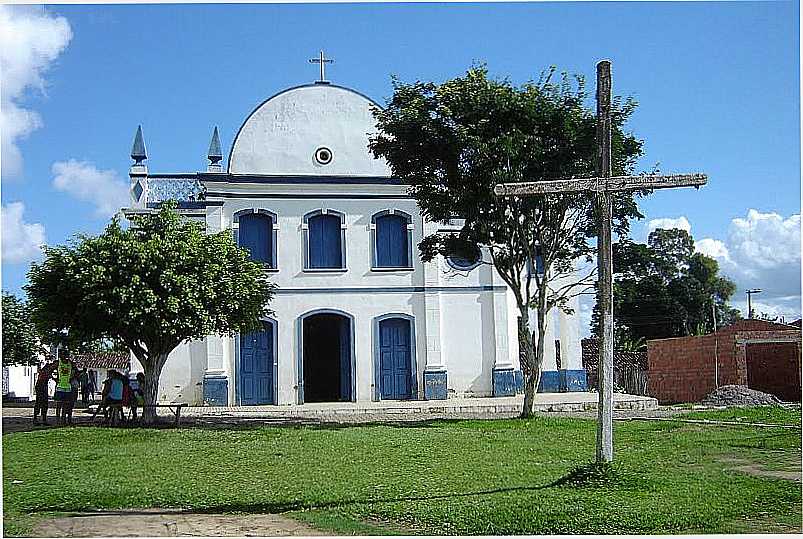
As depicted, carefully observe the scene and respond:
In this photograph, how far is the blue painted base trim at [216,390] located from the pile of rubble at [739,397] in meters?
10.5

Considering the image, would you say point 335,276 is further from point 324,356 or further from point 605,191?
point 605,191

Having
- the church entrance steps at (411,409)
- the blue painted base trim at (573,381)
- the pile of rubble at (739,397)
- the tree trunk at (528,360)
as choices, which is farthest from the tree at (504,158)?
the blue painted base trim at (573,381)

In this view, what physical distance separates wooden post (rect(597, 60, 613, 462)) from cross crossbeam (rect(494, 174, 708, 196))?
0.26 ft

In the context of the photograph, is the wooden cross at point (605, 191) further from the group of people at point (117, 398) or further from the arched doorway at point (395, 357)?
the arched doorway at point (395, 357)

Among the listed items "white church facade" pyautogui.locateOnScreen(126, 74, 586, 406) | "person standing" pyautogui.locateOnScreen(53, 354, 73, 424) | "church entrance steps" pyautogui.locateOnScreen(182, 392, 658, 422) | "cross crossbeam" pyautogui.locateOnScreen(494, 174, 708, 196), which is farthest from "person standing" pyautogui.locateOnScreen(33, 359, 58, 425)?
"cross crossbeam" pyautogui.locateOnScreen(494, 174, 708, 196)

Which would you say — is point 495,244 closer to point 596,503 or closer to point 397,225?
point 397,225

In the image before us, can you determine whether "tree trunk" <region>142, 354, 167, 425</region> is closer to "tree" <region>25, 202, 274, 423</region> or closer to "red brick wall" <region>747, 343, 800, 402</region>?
"tree" <region>25, 202, 274, 423</region>

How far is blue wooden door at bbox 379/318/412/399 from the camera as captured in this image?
2270 centimetres

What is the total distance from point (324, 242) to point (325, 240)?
0.05 m

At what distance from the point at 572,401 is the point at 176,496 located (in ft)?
42.9

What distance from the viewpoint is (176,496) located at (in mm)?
9070

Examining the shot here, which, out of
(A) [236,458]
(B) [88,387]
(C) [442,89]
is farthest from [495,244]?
(B) [88,387]

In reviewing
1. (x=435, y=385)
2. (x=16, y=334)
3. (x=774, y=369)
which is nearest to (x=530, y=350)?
(x=435, y=385)

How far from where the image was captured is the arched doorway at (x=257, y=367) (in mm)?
22203
